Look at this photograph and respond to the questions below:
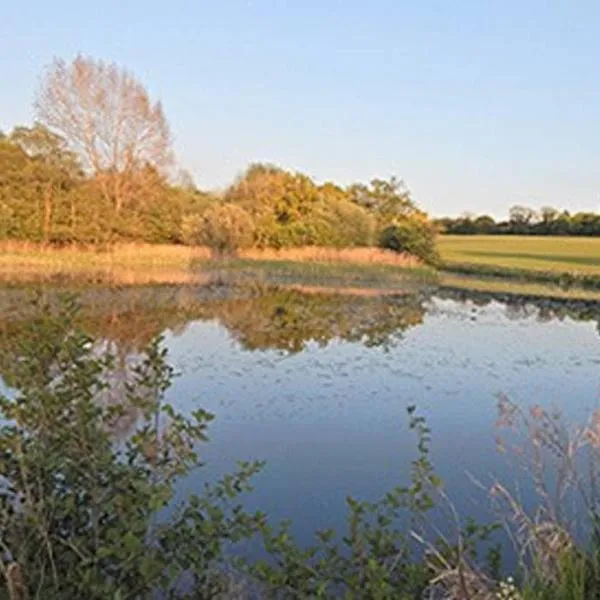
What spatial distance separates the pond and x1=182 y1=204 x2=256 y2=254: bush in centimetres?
1208

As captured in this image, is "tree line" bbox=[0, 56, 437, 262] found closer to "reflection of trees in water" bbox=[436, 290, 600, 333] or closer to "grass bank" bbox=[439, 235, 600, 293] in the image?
"grass bank" bbox=[439, 235, 600, 293]

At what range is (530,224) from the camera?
218 ft

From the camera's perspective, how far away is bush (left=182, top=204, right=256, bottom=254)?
108 ft

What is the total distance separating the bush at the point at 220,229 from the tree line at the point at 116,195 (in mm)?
48

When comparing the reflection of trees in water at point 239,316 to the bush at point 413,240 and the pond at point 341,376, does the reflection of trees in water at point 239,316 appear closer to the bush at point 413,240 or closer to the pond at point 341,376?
the pond at point 341,376

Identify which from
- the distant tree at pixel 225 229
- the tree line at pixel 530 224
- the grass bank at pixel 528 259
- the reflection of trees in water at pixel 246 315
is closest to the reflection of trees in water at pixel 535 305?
the reflection of trees in water at pixel 246 315

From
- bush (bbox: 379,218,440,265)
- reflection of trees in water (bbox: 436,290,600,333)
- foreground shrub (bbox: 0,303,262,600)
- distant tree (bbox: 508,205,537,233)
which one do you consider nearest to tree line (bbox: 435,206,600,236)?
distant tree (bbox: 508,205,537,233)

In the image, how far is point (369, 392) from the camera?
9.55 m

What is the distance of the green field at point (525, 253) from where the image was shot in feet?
120

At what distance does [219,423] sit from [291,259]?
26146 mm

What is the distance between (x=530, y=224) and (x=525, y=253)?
21.6 meters

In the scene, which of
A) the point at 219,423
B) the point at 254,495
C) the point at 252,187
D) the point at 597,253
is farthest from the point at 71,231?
the point at 597,253

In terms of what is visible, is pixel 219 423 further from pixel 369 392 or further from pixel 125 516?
pixel 125 516

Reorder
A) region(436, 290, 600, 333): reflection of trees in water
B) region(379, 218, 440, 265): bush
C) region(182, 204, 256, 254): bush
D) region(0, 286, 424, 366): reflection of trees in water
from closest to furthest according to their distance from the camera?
region(0, 286, 424, 366): reflection of trees in water
region(436, 290, 600, 333): reflection of trees in water
region(182, 204, 256, 254): bush
region(379, 218, 440, 265): bush
